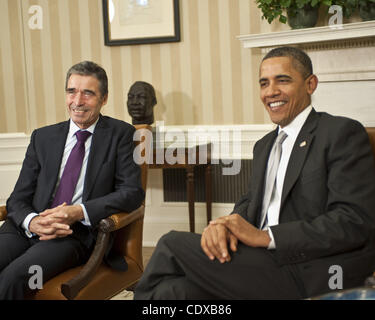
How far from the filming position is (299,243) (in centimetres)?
177

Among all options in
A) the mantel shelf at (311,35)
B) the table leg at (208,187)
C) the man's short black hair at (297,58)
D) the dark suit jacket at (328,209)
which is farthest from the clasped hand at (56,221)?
the mantel shelf at (311,35)

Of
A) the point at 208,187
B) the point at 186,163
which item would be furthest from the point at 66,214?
the point at 208,187

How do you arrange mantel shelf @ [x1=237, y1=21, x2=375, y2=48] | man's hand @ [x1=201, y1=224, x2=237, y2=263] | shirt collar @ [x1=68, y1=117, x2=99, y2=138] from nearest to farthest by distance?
man's hand @ [x1=201, y1=224, x2=237, y2=263] < shirt collar @ [x1=68, y1=117, x2=99, y2=138] < mantel shelf @ [x1=237, y1=21, x2=375, y2=48]

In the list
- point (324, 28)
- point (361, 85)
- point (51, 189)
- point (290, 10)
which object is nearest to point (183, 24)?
point (290, 10)

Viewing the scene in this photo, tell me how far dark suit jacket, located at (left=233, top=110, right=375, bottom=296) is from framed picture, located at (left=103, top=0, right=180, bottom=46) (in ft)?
9.27

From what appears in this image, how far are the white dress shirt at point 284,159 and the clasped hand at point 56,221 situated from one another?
2.96 feet

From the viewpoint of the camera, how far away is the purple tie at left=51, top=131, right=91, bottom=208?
101 inches

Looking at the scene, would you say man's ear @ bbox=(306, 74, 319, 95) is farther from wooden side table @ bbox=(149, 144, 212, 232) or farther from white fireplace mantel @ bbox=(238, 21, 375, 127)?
wooden side table @ bbox=(149, 144, 212, 232)

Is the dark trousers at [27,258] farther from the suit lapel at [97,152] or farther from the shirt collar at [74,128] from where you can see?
→ the shirt collar at [74,128]

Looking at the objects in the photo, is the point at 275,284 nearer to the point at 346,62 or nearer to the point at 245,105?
the point at 346,62

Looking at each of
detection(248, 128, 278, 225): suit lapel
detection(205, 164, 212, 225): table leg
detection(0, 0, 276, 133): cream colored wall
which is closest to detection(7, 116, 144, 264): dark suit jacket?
detection(248, 128, 278, 225): suit lapel

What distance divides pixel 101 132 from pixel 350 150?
1.31 meters

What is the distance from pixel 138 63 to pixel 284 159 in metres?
2.87

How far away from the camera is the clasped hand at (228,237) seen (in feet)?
5.79
